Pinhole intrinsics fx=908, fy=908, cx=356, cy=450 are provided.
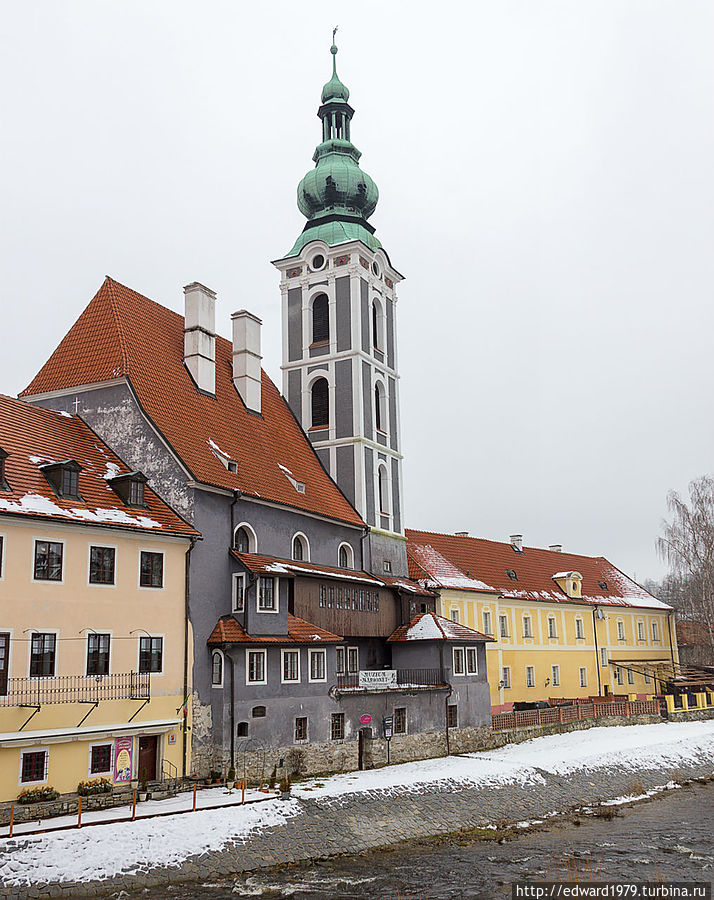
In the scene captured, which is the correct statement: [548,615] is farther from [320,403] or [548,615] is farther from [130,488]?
[130,488]

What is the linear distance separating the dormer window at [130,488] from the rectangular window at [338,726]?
1079cm

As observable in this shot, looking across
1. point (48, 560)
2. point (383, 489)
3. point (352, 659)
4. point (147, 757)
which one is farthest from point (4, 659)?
point (383, 489)

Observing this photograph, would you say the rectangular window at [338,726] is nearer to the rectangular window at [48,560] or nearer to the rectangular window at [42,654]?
the rectangular window at [42,654]

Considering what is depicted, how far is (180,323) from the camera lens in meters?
39.2

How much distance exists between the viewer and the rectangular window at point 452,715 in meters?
39.1

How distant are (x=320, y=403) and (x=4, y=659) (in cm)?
2415

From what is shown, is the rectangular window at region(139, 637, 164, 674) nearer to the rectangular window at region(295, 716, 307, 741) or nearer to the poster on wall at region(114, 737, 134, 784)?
the poster on wall at region(114, 737, 134, 784)

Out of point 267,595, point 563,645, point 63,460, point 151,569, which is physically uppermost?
point 63,460

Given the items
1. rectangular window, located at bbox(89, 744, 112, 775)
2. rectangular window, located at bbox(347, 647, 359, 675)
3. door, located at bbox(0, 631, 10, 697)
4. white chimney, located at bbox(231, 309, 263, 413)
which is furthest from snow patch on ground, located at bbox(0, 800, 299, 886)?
white chimney, located at bbox(231, 309, 263, 413)

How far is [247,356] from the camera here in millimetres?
40062

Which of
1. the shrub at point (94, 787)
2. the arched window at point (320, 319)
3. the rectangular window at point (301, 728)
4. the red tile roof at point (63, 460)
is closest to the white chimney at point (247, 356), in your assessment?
the arched window at point (320, 319)

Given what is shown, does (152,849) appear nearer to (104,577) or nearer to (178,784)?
(178,784)

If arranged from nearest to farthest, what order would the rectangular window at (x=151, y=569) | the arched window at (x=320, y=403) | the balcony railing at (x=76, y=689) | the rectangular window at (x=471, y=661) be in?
1. the balcony railing at (x=76, y=689)
2. the rectangular window at (x=151, y=569)
3. the rectangular window at (x=471, y=661)
4. the arched window at (x=320, y=403)

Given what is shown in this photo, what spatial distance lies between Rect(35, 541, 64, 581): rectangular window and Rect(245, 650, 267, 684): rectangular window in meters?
7.35
